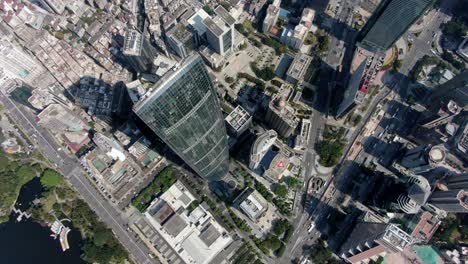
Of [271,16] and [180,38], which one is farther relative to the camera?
[271,16]

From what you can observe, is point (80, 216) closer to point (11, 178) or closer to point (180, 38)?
point (11, 178)

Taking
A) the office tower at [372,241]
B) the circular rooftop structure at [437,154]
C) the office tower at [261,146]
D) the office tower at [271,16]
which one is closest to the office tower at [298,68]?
the office tower at [271,16]

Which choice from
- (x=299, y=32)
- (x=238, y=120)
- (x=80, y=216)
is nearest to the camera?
(x=238, y=120)

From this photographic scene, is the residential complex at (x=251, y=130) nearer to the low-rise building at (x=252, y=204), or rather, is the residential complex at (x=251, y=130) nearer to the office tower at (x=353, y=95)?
the low-rise building at (x=252, y=204)

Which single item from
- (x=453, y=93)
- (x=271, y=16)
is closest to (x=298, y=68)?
(x=271, y=16)

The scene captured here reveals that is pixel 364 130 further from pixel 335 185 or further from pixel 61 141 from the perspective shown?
pixel 61 141

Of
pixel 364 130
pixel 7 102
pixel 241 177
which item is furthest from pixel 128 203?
pixel 364 130

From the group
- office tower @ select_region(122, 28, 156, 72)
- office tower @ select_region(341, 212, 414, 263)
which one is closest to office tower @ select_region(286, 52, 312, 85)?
office tower @ select_region(122, 28, 156, 72)
